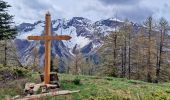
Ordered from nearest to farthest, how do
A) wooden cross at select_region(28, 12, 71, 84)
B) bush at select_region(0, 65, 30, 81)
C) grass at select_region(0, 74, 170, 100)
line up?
1. grass at select_region(0, 74, 170, 100)
2. wooden cross at select_region(28, 12, 71, 84)
3. bush at select_region(0, 65, 30, 81)

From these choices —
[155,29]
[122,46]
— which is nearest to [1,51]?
[122,46]

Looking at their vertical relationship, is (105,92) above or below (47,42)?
below

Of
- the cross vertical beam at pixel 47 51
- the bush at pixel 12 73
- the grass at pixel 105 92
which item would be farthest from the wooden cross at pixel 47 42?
the bush at pixel 12 73

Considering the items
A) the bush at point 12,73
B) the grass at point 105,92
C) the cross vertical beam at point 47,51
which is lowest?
the grass at point 105,92

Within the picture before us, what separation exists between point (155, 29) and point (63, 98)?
4254 centimetres

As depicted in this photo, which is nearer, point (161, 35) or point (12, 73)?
point (12, 73)

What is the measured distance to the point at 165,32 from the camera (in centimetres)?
6322

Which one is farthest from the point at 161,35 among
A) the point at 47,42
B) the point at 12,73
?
the point at 47,42

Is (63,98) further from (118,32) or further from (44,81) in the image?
(118,32)

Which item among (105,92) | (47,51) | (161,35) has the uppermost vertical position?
(161,35)

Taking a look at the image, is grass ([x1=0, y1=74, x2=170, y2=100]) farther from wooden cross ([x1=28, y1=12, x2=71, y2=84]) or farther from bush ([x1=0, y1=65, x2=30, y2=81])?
bush ([x1=0, y1=65, x2=30, y2=81])

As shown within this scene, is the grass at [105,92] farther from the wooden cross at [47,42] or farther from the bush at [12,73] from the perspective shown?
the bush at [12,73]

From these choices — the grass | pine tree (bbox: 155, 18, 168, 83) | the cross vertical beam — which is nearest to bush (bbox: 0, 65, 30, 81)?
the grass

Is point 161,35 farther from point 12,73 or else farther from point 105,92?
point 105,92
